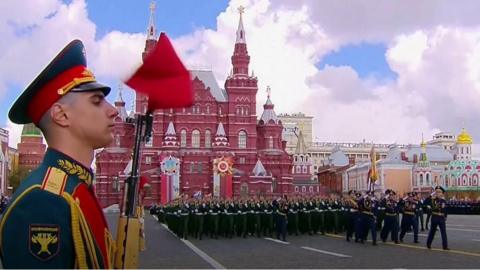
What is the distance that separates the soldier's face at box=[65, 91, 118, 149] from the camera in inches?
97.6

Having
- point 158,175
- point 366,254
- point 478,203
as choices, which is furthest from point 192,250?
point 158,175

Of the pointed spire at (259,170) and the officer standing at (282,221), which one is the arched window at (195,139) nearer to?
the pointed spire at (259,170)

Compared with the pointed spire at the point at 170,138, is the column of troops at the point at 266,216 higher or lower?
lower

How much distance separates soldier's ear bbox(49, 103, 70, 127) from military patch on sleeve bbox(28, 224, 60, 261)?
497 mm

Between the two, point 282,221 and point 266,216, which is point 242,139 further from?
point 282,221

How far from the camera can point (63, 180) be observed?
2326 millimetres

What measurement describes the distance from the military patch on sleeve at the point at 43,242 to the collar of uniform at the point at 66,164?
12.4 inches

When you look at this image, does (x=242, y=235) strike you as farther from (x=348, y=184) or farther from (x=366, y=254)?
(x=348, y=184)

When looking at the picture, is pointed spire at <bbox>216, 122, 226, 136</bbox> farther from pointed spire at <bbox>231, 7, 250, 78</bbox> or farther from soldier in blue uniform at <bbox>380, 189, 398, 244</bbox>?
soldier in blue uniform at <bbox>380, 189, 398, 244</bbox>

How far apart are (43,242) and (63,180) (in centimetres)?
29

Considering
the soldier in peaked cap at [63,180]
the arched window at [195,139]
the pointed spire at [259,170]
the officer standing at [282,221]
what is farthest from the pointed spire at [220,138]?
the soldier in peaked cap at [63,180]

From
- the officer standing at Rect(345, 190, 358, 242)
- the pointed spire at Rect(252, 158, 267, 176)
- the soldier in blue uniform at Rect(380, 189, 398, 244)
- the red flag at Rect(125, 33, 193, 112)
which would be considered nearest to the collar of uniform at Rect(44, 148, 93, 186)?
the red flag at Rect(125, 33, 193, 112)

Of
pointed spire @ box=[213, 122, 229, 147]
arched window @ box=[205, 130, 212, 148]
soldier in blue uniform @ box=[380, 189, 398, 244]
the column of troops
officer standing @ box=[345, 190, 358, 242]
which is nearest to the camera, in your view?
soldier in blue uniform @ box=[380, 189, 398, 244]

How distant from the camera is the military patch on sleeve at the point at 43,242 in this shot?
2.12 m
